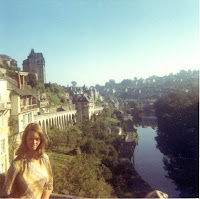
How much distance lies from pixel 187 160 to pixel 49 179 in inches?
805

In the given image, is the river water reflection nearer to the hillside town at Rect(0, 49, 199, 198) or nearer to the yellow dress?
the hillside town at Rect(0, 49, 199, 198)

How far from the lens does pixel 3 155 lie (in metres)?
7.26

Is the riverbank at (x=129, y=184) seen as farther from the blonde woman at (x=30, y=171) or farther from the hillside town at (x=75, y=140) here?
the blonde woman at (x=30, y=171)

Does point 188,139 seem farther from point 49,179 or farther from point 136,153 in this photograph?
point 49,179

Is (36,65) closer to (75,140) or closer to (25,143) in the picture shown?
(75,140)

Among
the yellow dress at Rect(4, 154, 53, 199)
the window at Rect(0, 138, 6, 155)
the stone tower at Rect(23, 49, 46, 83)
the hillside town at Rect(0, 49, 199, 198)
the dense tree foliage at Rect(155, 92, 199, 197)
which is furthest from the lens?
the stone tower at Rect(23, 49, 46, 83)

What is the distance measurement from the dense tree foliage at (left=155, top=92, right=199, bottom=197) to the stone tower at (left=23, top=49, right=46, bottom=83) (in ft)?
84.0

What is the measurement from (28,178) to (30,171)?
77 millimetres

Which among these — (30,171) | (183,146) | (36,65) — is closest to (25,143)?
(30,171)

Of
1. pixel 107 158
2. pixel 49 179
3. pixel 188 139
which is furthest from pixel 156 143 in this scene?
pixel 49 179

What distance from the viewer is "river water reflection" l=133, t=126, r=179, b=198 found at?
14469mm

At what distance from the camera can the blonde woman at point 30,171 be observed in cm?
185

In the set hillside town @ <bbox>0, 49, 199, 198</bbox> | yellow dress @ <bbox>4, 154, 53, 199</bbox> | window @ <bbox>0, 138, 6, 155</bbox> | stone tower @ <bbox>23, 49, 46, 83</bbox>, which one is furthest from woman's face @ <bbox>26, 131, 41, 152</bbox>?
stone tower @ <bbox>23, 49, 46, 83</bbox>

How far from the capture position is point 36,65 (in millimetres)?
37281
